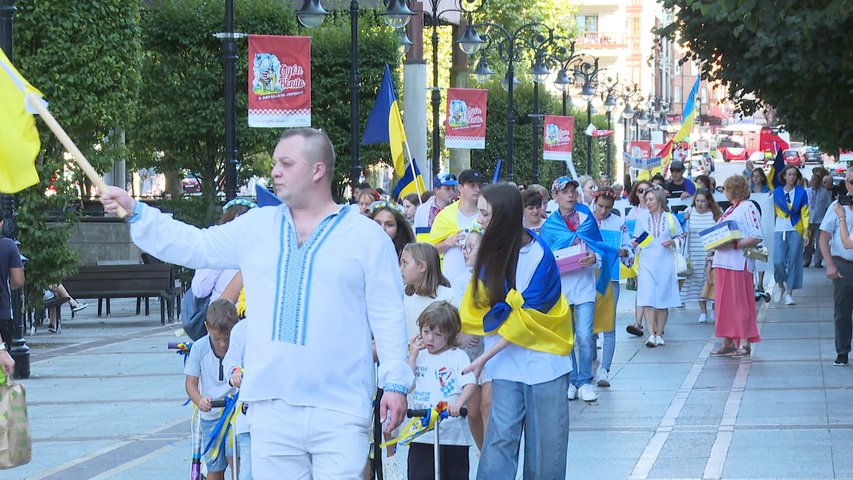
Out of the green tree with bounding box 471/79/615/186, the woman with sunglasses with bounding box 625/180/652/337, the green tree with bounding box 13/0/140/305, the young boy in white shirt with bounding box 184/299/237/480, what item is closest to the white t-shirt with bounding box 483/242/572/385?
the young boy in white shirt with bounding box 184/299/237/480

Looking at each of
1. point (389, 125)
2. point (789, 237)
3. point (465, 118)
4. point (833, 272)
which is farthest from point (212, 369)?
point (465, 118)

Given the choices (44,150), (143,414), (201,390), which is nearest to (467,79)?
(44,150)

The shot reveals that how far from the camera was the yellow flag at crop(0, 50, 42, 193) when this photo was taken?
5234 millimetres

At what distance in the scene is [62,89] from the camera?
727 inches

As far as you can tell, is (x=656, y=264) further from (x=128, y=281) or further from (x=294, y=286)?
(x=294, y=286)

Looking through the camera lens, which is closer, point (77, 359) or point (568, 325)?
point (568, 325)

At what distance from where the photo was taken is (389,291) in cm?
536

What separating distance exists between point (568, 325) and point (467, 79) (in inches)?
1615

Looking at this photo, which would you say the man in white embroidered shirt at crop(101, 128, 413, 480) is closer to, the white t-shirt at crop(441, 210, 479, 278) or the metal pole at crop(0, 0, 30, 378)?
the white t-shirt at crop(441, 210, 479, 278)

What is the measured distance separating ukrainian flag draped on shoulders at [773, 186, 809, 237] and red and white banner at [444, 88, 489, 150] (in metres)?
8.02

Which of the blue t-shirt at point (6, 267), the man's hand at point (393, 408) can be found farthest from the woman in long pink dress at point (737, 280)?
the man's hand at point (393, 408)

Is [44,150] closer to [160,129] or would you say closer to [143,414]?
[143,414]

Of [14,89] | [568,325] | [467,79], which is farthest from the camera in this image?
[467,79]

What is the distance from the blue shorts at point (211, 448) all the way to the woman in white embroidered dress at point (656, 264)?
29.8ft
